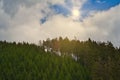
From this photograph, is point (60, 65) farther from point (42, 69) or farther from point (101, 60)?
point (101, 60)

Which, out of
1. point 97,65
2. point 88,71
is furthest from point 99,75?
point 88,71

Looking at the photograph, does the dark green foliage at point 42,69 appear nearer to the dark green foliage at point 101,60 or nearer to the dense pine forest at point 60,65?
the dense pine forest at point 60,65

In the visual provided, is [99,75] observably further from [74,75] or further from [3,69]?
[3,69]

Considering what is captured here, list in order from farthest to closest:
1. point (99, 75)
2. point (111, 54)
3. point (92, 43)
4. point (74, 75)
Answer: point (92, 43) < point (74, 75) < point (111, 54) < point (99, 75)

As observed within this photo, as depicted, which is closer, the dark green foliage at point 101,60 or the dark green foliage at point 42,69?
the dark green foliage at point 101,60

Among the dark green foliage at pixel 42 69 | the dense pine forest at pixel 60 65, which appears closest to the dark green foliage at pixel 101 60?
the dense pine forest at pixel 60 65

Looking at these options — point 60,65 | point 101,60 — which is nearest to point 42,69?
point 60,65

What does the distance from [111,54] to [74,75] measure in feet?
87.6

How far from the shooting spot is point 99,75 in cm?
11175

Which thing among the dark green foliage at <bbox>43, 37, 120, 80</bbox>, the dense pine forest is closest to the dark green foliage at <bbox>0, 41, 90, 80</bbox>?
the dense pine forest

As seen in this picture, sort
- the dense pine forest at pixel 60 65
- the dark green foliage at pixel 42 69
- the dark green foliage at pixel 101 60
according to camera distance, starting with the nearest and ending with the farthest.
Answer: the dark green foliage at pixel 101 60, the dense pine forest at pixel 60 65, the dark green foliage at pixel 42 69

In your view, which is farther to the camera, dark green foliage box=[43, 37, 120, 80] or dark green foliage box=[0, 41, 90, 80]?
dark green foliage box=[0, 41, 90, 80]

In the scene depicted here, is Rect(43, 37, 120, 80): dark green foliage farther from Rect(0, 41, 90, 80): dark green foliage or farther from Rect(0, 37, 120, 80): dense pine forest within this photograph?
Rect(0, 41, 90, 80): dark green foliage

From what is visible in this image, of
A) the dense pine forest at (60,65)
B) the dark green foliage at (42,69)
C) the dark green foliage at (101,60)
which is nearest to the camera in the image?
the dark green foliage at (101,60)
